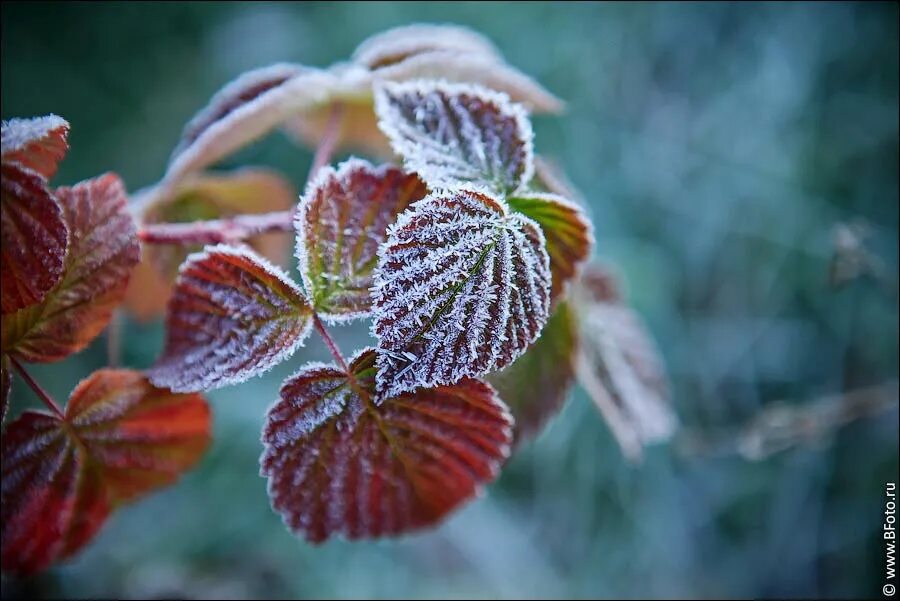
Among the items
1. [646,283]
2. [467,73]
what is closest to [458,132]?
[467,73]

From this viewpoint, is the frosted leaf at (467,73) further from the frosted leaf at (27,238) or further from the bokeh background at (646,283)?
the bokeh background at (646,283)

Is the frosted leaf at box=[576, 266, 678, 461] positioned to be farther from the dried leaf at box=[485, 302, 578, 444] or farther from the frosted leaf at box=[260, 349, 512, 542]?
the frosted leaf at box=[260, 349, 512, 542]

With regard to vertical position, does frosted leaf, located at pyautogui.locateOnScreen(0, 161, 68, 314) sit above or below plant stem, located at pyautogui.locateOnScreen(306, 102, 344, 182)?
above

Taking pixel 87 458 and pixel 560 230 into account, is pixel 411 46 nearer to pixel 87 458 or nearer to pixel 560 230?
pixel 560 230

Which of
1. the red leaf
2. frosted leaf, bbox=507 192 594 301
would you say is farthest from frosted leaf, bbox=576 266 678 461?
the red leaf

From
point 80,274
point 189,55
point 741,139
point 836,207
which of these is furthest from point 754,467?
point 189,55
